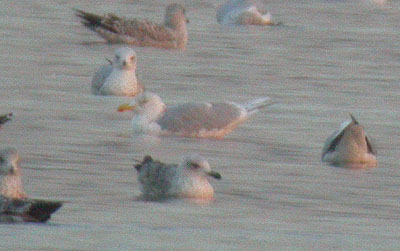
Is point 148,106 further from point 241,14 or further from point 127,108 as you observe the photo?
point 241,14

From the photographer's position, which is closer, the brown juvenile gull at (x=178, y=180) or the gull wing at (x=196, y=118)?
the brown juvenile gull at (x=178, y=180)

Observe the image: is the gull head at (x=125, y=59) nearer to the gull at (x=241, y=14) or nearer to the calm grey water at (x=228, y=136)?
the calm grey water at (x=228, y=136)

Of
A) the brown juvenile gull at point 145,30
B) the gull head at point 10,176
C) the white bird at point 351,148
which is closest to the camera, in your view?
the gull head at point 10,176

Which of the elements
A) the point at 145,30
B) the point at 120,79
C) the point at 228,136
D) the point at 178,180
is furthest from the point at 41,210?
the point at 145,30

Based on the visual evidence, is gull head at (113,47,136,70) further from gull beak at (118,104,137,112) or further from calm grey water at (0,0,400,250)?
gull beak at (118,104,137,112)

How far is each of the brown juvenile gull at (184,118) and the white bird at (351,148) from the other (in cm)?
140

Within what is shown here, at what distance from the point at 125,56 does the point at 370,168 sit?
4.71 meters

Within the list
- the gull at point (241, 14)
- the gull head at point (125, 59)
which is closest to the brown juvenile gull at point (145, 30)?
the gull at point (241, 14)

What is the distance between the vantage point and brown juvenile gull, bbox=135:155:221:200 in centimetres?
1145

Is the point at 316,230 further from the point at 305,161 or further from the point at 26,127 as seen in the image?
the point at 26,127

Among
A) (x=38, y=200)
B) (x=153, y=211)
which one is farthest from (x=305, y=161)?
(x=38, y=200)

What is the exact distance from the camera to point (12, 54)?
19562 mm

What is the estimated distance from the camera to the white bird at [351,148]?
1317 centimetres

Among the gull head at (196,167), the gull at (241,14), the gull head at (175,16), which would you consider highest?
the gull at (241,14)
